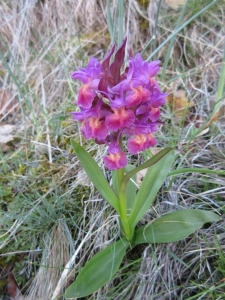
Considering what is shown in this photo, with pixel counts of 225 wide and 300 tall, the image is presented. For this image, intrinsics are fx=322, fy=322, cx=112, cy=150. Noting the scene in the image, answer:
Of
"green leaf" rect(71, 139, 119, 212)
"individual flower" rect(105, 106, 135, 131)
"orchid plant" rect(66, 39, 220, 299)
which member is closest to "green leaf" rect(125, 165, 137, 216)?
"orchid plant" rect(66, 39, 220, 299)

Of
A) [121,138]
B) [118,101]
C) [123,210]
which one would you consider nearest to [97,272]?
[123,210]

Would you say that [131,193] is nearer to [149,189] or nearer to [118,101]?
[149,189]

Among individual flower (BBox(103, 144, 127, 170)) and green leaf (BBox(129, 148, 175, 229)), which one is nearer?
individual flower (BBox(103, 144, 127, 170))

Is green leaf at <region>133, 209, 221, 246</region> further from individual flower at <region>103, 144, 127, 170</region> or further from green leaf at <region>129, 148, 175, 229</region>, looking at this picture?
individual flower at <region>103, 144, 127, 170</region>

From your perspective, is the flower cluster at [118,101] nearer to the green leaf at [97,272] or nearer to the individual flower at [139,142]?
the individual flower at [139,142]

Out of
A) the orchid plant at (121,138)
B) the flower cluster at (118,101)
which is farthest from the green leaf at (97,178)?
the flower cluster at (118,101)

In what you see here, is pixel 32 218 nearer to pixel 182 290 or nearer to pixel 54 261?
pixel 54 261

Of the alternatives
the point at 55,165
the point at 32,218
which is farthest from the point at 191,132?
the point at 32,218
